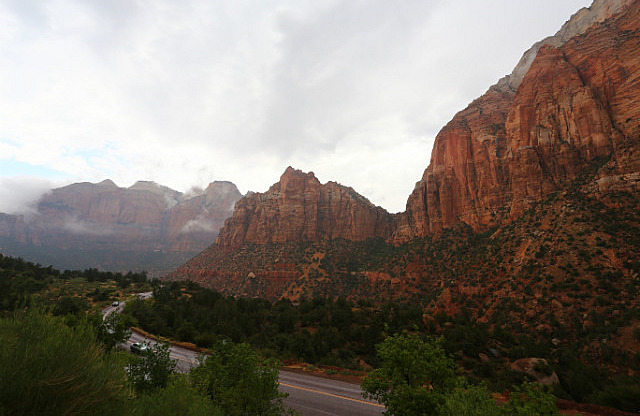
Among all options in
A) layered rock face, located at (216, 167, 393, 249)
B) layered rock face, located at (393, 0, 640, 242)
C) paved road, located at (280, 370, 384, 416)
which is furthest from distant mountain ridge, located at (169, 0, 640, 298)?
paved road, located at (280, 370, 384, 416)

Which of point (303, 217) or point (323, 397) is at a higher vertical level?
point (303, 217)

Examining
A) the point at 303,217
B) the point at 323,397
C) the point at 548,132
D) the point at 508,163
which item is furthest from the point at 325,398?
the point at 303,217

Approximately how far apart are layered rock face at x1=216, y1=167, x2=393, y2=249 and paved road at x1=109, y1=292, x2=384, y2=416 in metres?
95.3

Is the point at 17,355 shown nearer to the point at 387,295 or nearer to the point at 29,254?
the point at 387,295

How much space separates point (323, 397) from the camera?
1519cm

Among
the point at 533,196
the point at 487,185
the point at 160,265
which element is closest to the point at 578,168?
the point at 533,196

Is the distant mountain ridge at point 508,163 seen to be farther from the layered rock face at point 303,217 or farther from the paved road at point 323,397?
the paved road at point 323,397

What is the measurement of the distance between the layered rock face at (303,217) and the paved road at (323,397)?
95349 millimetres

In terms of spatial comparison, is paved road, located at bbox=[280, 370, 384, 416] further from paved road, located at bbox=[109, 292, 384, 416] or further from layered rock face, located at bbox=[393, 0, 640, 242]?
layered rock face, located at bbox=[393, 0, 640, 242]

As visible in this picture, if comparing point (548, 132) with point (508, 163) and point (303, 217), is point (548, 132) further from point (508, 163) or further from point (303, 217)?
point (303, 217)

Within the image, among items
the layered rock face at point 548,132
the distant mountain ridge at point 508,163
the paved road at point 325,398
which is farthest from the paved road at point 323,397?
the layered rock face at point 548,132

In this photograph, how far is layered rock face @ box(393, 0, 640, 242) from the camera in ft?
166

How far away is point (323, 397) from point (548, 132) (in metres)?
73.3

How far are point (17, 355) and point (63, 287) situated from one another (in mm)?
59464
